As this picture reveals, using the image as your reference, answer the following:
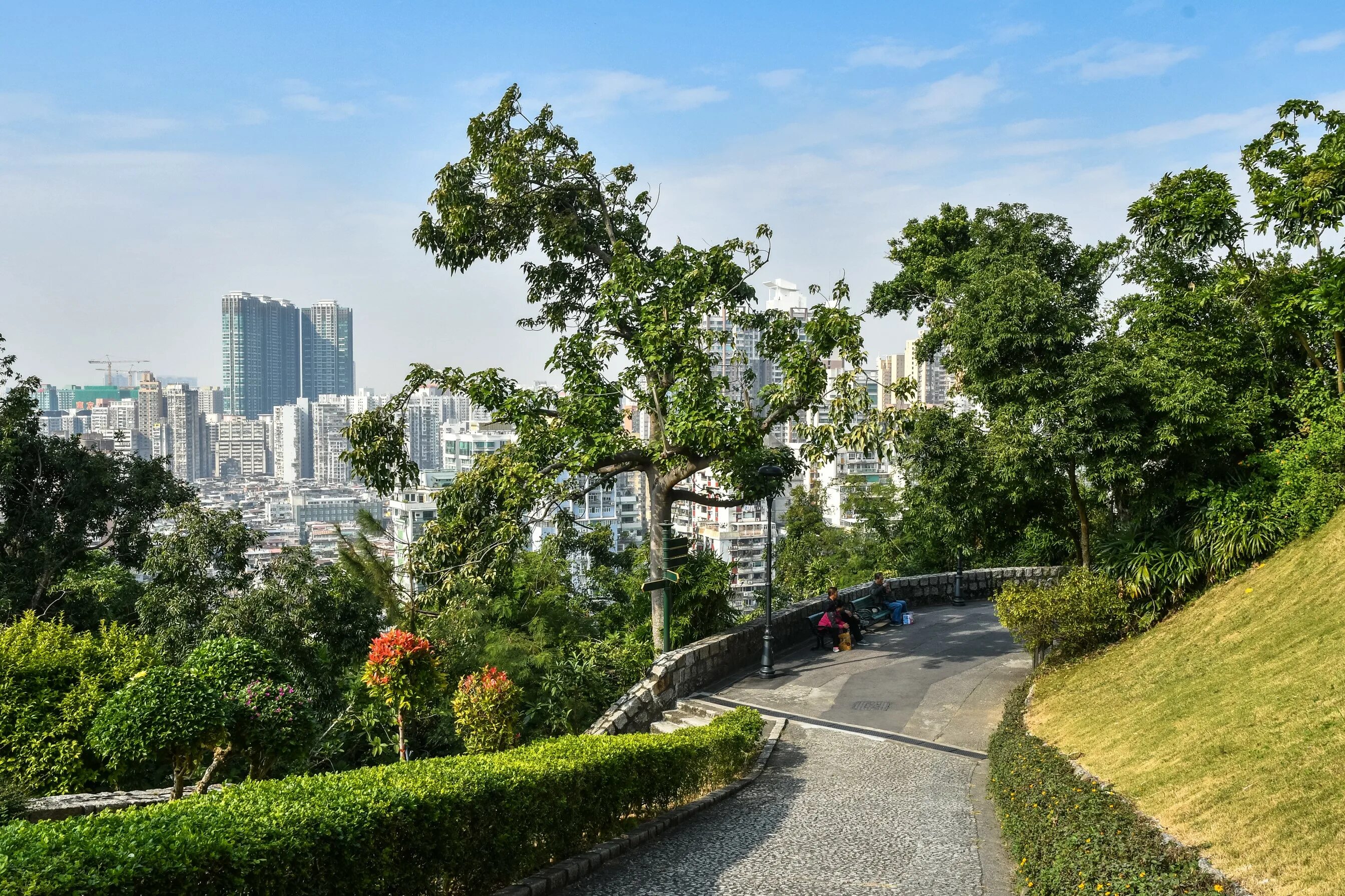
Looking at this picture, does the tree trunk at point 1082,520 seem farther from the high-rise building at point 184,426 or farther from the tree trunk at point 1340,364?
the high-rise building at point 184,426

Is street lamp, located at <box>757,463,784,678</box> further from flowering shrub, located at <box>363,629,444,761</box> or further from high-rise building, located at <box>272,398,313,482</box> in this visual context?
high-rise building, located at <box>272,398,313,482</box>

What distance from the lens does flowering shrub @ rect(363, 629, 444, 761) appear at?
1009 centimetres

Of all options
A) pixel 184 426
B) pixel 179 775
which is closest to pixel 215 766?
pixel 179 775

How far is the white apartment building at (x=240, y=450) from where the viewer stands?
534ft

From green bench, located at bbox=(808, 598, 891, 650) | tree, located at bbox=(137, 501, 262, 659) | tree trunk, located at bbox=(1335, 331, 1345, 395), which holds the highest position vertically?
tree trunk, located at bbox=(1335, 331, 1345, 395)

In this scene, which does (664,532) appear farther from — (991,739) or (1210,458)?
(1210,458)

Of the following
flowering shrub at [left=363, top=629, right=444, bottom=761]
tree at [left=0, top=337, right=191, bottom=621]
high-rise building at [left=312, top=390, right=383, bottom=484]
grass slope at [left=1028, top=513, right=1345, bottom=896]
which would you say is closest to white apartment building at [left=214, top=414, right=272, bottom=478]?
high-rise building at [left=312, top=390, right=383, bottom=484]

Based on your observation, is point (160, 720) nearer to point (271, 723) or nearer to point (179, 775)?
point (179, 775)

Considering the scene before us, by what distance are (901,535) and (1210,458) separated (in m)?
17.1

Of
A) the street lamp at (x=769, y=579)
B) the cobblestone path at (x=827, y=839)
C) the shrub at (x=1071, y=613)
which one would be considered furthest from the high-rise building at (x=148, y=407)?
the cobblestone path at (x=827, y=839)

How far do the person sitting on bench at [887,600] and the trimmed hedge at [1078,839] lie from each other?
10.6 m

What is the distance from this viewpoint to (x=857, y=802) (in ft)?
32.0

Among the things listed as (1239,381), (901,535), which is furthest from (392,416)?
(901,535)

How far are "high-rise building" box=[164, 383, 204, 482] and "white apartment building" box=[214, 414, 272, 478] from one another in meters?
5.82
